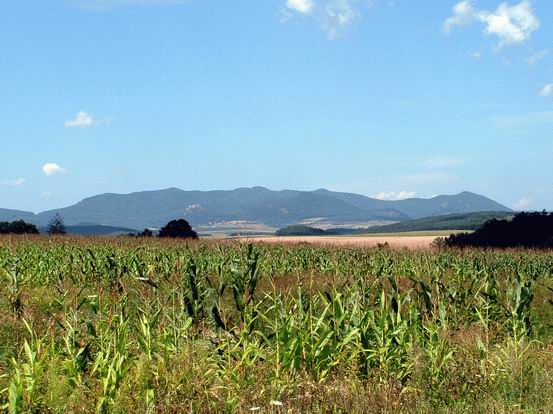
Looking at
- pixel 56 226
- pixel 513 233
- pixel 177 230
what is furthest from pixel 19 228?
pixel 513 233

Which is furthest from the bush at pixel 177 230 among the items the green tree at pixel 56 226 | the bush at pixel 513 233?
the bush at pixel 513 233

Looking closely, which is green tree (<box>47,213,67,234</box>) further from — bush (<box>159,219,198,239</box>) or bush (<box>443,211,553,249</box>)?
bush (<box>443,211,553,249</box>)

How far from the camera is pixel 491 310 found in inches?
462

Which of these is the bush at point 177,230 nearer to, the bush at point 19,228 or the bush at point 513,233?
the bush at point 19,228

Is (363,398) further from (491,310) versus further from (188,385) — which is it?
(491,310)

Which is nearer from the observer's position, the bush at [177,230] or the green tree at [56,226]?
the bush at [177,230]

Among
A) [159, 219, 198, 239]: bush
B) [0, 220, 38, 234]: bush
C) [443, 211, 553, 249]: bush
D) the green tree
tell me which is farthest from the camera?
the green tree

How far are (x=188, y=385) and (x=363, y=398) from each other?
187 cm

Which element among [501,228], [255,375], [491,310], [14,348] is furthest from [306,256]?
[501,228]

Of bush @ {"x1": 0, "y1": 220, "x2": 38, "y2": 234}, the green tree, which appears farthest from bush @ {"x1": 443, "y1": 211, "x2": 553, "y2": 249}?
bush @ {"x1": 0, "y1": 220, "x2": 38, "y2": 234}

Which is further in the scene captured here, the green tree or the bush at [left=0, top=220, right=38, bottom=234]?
the green tree

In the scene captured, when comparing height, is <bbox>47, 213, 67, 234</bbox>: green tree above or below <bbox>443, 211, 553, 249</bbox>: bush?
above

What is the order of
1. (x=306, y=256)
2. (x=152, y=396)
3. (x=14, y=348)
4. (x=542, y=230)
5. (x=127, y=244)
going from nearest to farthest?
(x=152, y=396), (x=14, y=348), (x=306, y=256), (x=127, y=244), (x=542, y=230)

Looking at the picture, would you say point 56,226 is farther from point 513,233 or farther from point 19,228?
point 513,233
